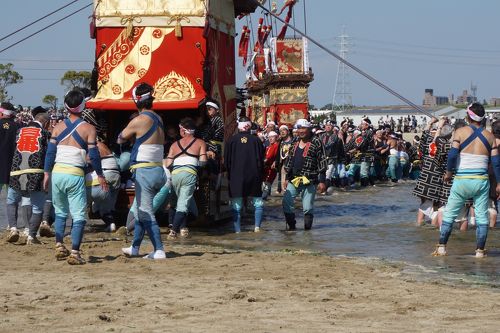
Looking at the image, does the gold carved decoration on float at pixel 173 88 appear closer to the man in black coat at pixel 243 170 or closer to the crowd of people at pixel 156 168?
the crowd of people at pixel 156 168

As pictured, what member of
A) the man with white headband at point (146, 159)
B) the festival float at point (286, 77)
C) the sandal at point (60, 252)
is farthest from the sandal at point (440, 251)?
the festival float at point (286, 77)

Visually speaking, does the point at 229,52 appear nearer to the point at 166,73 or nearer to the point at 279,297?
the point at 166,73

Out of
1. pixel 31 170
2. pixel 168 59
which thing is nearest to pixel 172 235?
pixel 31 170

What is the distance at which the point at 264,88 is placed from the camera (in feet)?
191

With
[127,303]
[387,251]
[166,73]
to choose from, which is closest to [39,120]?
[166,73]

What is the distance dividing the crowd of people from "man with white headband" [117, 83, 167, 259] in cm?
1

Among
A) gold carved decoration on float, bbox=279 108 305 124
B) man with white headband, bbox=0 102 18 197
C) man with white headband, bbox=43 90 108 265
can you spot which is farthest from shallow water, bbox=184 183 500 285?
gold carved decoration on float, bbox=279 108 305 124

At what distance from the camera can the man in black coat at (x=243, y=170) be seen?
1520 centimetres

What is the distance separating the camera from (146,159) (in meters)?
11.2

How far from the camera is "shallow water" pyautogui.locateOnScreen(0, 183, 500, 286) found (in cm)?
1129

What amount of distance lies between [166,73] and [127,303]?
7.49 m

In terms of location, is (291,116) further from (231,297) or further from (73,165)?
(231,297)

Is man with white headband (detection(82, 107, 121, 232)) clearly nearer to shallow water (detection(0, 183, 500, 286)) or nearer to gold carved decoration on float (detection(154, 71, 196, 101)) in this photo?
gold carved decoration on float (detection(154, 71, 196, 101))

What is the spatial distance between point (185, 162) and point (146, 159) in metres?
2.69
